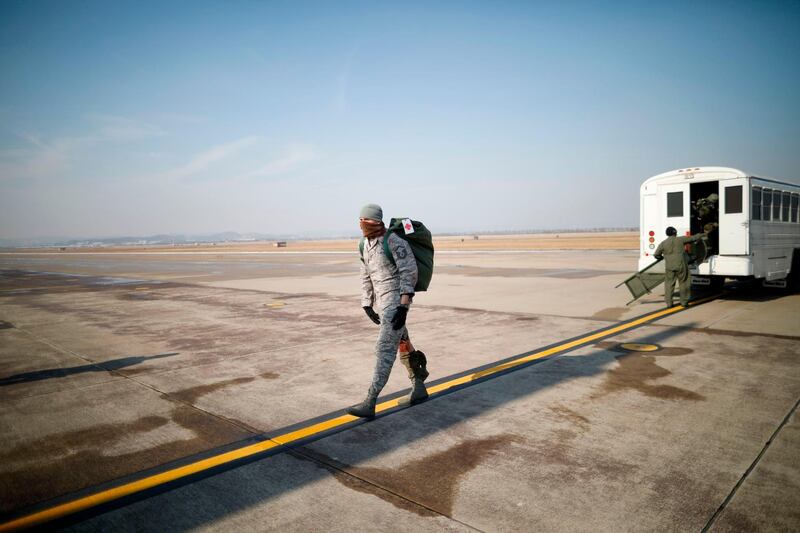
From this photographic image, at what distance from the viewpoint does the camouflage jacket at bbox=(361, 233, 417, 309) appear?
458 cm

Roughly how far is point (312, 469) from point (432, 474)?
0.89 meters

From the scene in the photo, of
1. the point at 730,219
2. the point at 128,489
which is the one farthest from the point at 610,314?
the point at 128,489

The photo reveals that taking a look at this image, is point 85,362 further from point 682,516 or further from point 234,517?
point 682,516

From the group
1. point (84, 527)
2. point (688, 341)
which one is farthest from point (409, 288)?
point (688, 341)

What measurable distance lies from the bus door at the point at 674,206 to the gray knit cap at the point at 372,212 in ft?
32.7

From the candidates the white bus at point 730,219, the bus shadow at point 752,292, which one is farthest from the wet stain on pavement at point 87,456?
the bus shadow at point 752,292

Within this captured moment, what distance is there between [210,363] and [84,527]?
407 cm

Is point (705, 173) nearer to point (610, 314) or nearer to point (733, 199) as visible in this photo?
point (733, 199)

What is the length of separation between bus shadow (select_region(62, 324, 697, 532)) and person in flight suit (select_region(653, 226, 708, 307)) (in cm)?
644

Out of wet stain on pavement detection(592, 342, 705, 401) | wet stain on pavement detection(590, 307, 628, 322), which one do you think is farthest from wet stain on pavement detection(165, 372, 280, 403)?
wet stain on pavement detection(590, 307, 628, 322)

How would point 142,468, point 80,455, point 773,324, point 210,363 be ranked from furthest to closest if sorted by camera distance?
point 773,324 → point 210,363 → point 80,455 → point 142,468

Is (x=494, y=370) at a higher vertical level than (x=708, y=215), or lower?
lower

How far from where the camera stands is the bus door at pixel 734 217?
10742 millimetres

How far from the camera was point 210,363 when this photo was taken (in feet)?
22.5
